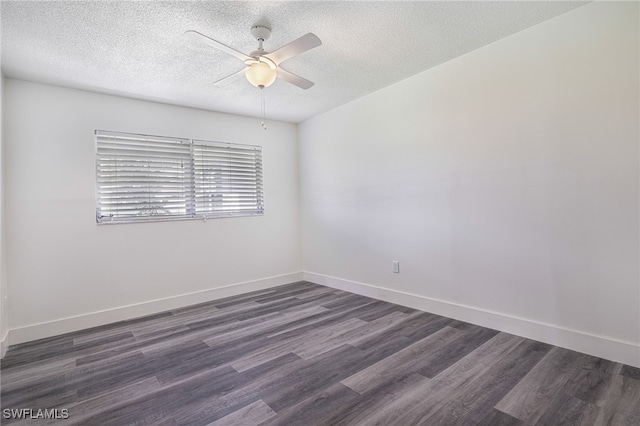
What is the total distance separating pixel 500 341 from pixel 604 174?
145 cm

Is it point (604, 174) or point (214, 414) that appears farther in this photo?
point (604, 174)

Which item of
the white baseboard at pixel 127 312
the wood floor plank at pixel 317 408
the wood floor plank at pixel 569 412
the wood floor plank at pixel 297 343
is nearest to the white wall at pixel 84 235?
the white baseboard at pixel 127 312

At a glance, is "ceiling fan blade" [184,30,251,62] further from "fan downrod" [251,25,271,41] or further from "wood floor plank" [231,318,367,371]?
"wood floor plank" [231,318,367,371]

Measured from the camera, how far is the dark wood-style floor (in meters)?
1.72

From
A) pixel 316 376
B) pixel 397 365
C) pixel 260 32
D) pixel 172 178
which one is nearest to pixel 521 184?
pixel 397 365

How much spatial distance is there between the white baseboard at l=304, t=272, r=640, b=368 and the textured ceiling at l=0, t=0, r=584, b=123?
2361 millimetres

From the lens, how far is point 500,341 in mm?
2520

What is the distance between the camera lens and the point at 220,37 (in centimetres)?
238

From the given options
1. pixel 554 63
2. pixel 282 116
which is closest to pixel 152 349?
pixel 282 116

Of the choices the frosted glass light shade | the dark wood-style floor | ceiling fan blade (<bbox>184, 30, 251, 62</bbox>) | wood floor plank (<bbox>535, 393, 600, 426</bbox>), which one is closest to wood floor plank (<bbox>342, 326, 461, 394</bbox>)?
the dark wood-style floor

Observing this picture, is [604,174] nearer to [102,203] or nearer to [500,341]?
[500,341]

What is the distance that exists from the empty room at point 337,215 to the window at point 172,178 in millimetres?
25

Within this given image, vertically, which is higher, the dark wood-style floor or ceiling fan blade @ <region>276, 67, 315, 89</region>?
ceiling fan blade @ <region>276, 67, 315, 89</region>

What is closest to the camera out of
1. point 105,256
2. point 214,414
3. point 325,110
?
point 214,414
